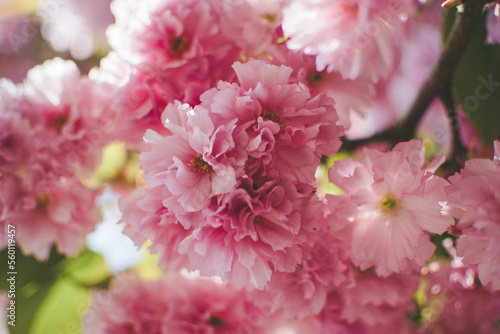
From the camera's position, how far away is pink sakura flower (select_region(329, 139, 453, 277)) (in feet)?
1.17

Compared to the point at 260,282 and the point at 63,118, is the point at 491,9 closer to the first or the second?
the point at 260,282

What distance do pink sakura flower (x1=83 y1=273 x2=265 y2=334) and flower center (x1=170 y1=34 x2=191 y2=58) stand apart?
0.26m

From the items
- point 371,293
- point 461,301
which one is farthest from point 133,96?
point 461,301

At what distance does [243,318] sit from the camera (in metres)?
0.53

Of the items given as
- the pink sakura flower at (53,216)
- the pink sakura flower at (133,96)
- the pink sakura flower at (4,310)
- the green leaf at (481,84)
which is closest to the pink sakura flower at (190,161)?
the pink sakura flower at (133,96)

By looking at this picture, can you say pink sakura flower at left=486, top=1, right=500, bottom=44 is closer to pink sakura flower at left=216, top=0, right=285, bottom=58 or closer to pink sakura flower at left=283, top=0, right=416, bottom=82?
pink sakura flower at left=283, top=0, right=416, bottom=82

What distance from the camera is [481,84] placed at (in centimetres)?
52

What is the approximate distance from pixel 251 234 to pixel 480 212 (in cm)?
16

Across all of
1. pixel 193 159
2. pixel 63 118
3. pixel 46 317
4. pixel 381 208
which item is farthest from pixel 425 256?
pixel 46 317

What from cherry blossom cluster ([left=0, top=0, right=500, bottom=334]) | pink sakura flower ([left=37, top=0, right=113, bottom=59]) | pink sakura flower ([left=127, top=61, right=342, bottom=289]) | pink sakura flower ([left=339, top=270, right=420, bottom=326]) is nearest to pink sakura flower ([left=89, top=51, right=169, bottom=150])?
cherry blossom cluster ([left=0, top=0, right=500, bottom=334])

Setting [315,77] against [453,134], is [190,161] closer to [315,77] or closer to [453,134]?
[315,77]

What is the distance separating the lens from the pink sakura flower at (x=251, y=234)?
0.33 m

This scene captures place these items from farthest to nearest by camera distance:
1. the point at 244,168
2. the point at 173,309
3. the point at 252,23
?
the point at 173,309
the point at 252,23
the point at 244,168

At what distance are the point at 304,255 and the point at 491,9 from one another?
274 millimetres
